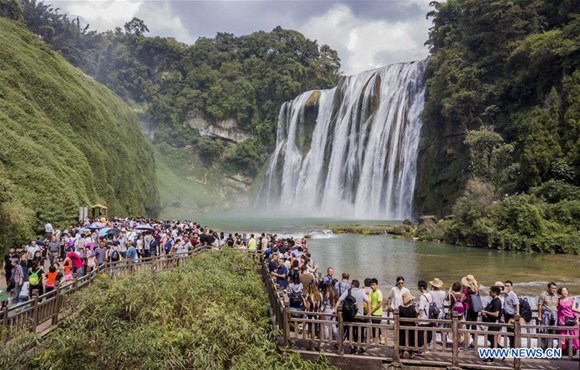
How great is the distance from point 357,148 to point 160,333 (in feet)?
142

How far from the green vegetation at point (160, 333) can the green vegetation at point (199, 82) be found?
202 feet

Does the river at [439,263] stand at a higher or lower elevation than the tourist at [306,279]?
lower

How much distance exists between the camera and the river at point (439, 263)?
56.6ft

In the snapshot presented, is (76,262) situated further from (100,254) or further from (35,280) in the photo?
(35,280)

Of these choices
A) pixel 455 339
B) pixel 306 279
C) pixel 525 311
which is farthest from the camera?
pixel 306 279

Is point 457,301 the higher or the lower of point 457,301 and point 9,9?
the lower

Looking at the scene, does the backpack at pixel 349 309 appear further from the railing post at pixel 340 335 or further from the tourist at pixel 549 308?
the tourist at pixel 549 308

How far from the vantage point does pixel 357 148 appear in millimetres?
49312

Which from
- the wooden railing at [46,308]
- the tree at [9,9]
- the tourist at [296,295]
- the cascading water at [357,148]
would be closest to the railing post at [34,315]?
the wooden railing at [46,308]

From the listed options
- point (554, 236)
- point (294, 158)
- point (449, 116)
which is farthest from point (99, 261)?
point (294, 158)

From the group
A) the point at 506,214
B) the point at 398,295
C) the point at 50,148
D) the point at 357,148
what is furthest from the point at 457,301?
the point at 357,148

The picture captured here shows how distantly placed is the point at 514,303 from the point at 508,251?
762 inches

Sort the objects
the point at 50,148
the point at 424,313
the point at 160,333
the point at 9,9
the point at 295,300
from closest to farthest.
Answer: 1. the point at 160,333
2. the point at 424,313
3. the point at 295,300
4. the point at 50,148
5. the point at 9,9

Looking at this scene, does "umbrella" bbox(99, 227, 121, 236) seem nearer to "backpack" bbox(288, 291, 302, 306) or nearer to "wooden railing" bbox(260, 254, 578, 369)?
"backpack" bbox(288, 291, 302, 306)
